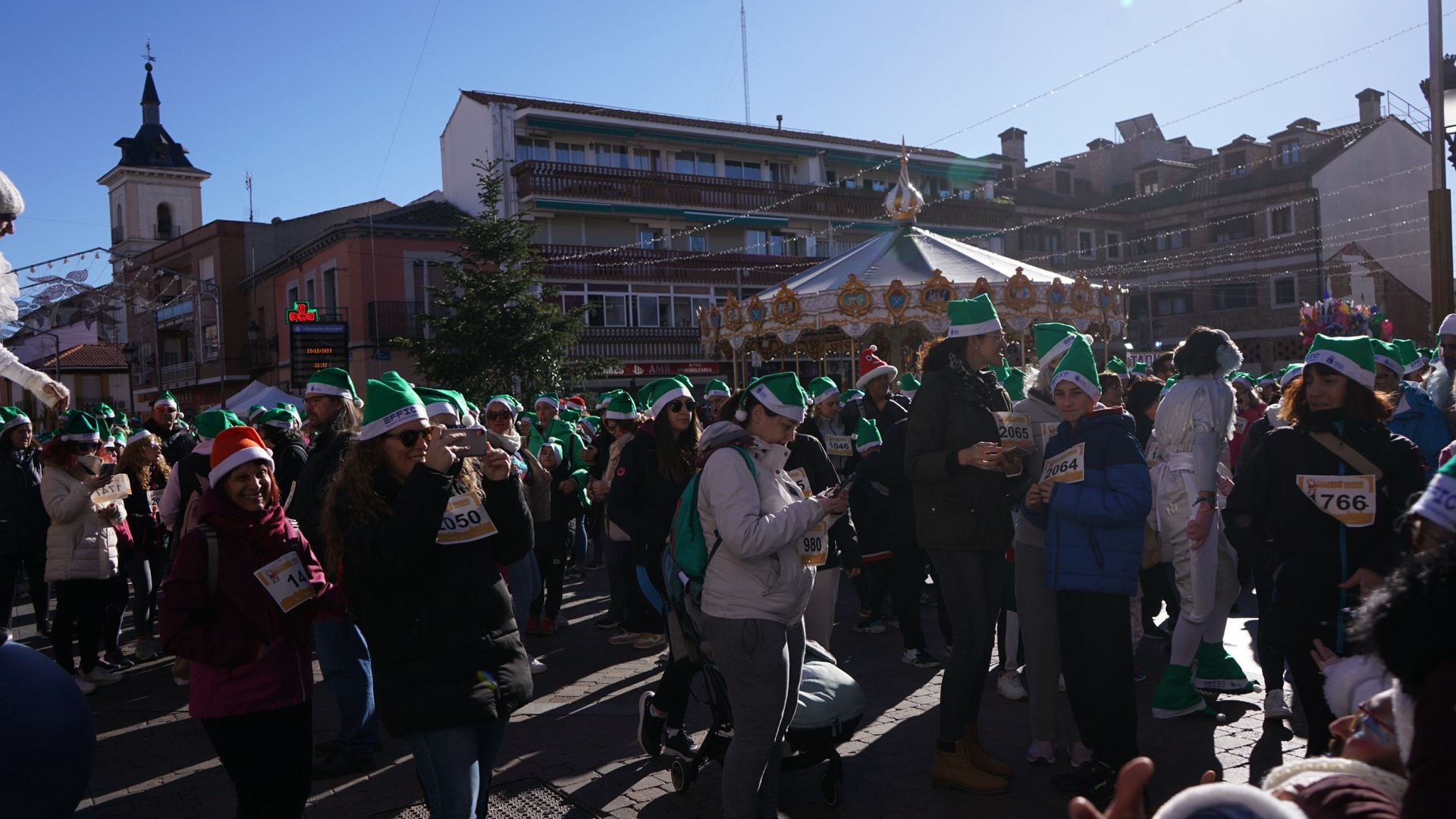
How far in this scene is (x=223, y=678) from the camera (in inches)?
141

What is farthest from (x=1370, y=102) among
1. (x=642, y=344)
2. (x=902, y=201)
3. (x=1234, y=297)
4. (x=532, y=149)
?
(x=902, y=201)

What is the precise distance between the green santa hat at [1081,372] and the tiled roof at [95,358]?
2439 inches

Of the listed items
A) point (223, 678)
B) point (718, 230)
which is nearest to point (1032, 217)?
point (718, 230)

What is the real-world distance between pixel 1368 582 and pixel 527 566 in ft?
16.5

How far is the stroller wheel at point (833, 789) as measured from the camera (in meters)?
4.78

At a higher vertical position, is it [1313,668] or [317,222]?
[317,222]

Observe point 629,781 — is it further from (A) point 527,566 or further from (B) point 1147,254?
(B) point 1147,254

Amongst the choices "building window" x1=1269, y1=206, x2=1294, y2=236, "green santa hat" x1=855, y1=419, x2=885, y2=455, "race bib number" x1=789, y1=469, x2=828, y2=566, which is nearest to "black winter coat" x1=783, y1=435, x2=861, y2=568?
"race bib number" x1=789, y1=469, x2=828, y2=566

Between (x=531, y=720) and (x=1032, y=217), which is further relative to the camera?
(x=1032, y=217)

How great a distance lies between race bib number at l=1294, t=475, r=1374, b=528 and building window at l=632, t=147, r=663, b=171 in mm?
36526

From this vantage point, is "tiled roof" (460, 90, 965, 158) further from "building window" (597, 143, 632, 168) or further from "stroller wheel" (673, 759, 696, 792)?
"stroller wheel" (673, 759, 696, 792)

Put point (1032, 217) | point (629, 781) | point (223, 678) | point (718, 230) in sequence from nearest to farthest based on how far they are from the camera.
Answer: point (223, 678) < point (629, 781) < point (718, 230) < point (1032, 217)

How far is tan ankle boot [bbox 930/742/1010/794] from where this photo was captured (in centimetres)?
476

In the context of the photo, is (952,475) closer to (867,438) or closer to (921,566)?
(921,566)
